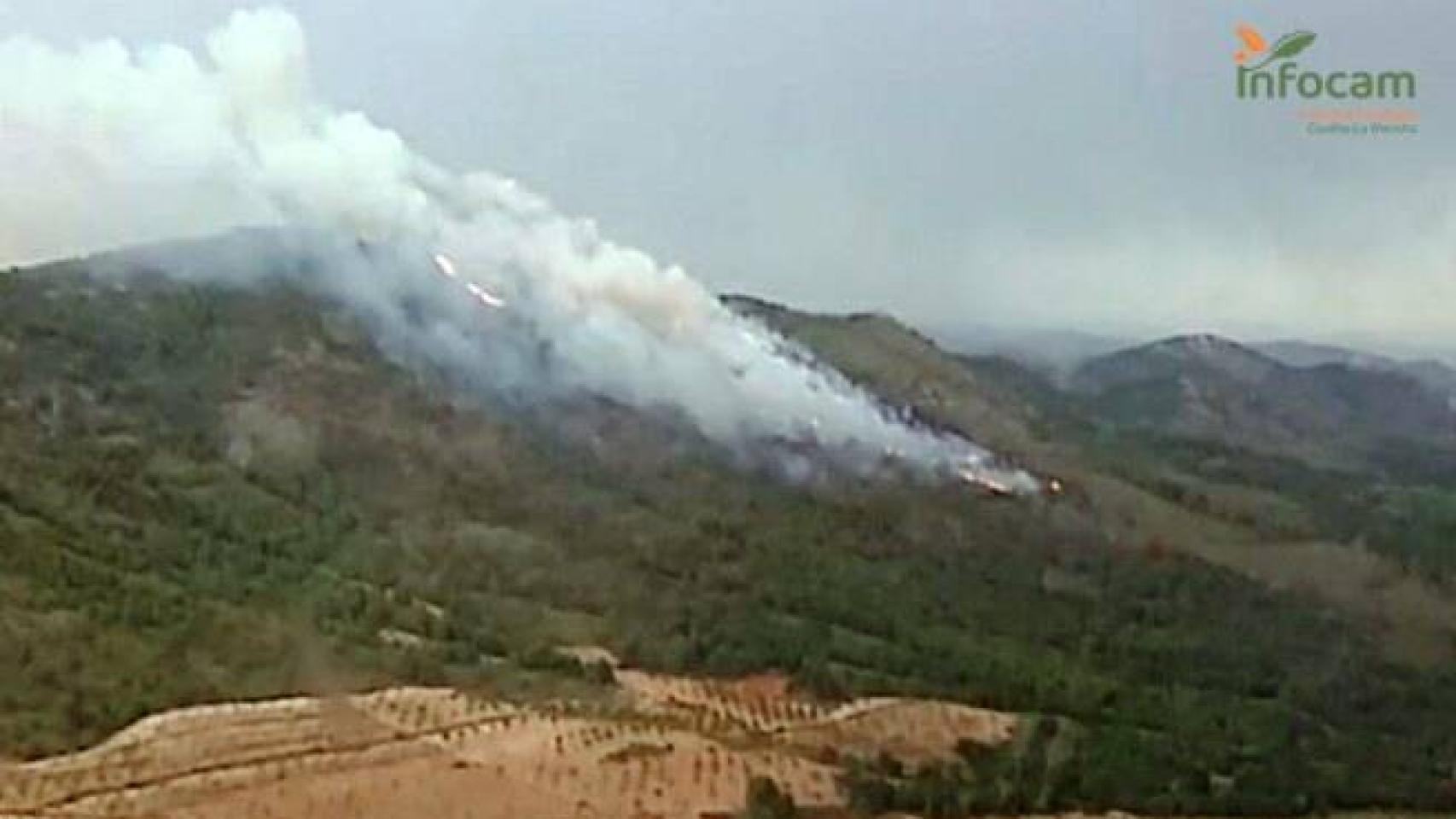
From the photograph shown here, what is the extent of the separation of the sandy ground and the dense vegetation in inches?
175

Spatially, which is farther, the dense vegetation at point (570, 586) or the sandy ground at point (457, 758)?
the dense vegetation at point (570, 586)

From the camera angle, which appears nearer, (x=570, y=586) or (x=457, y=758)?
(x=457, y=758)

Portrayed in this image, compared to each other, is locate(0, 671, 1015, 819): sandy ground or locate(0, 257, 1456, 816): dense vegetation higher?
locate(0, 257, 1456, 816): dense vegetation

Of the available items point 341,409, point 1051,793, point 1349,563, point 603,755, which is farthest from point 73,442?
point 1349,563

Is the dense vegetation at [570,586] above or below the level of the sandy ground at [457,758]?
above

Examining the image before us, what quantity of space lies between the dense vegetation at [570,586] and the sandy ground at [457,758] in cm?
444

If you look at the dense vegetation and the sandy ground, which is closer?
the sandy ground

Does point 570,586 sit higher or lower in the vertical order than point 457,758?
higher

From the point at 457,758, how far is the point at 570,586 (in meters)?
52.2

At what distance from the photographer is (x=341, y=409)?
182 m

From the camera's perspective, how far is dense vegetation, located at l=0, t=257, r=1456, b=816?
11981cm

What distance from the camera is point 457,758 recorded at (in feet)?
338

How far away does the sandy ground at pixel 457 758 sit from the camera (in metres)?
95.5

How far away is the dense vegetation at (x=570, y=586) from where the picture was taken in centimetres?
11981
